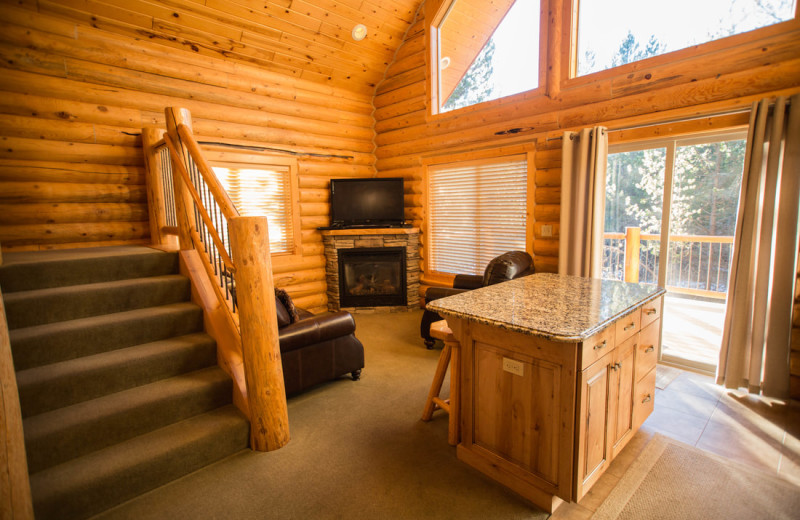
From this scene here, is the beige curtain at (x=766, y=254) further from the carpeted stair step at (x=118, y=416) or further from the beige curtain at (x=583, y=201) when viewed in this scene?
the carpeted stair step at (x=118, y=416)

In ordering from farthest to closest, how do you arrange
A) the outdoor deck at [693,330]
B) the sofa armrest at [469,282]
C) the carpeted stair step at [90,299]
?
1. the sofa armrest at [469,282]
2. the outdoor deck at [693,330]
3. the carpeted stair step at [90,299]

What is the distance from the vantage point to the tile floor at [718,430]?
202 cm

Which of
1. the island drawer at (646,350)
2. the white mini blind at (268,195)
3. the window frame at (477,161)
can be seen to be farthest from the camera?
the white mini blind at (268,195)

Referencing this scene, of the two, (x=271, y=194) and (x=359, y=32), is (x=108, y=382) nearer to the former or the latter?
(x=271, y=194)

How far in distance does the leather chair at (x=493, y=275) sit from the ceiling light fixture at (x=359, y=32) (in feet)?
11.5

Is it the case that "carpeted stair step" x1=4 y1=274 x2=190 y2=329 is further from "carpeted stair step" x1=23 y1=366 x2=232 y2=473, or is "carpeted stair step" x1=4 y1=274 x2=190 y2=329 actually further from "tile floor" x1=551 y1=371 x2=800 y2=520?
"tile floor" x1=551 y1=371 x2=800 y2=520

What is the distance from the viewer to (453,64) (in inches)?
199

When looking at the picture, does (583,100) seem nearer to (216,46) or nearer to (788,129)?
(788,129)

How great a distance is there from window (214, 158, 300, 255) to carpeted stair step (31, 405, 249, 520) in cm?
304

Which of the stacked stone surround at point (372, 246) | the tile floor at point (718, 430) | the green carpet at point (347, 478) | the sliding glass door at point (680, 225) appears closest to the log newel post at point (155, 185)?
the stacked stone surround at point (372, 246)

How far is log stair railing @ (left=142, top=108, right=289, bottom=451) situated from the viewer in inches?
85.9

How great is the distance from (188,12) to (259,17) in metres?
0.72

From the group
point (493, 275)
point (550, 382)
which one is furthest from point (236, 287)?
point (493, 275)

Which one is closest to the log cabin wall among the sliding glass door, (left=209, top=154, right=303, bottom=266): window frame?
the sliding glass door
